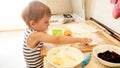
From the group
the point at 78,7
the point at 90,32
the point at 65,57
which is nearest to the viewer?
the point at 65,57

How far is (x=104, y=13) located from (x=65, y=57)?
697mm

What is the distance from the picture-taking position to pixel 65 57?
0.96m

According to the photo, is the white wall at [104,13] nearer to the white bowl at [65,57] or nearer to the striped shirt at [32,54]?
the white bowl at [65,57]

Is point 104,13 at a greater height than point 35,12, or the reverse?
point 35,12

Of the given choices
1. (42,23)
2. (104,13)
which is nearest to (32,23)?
(42,23)

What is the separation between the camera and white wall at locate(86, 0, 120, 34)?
132 centimetres

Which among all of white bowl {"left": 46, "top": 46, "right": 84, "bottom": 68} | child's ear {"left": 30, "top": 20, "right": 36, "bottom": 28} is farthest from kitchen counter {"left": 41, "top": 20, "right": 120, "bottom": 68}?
child's ear {"left": 30, "top": 20, "right": 36, "bottom": 28}

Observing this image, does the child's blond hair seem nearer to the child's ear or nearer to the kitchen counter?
the child's ear

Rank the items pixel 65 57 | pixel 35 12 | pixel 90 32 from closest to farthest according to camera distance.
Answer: pixel 65 57
pixel 35 12
pixel 90 32

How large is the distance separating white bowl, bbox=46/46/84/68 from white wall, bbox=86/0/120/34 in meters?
0.47

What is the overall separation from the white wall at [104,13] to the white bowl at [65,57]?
474 mm

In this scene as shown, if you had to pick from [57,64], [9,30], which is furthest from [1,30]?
[57,64]

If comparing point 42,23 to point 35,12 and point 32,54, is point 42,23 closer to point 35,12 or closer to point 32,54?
point 35,12

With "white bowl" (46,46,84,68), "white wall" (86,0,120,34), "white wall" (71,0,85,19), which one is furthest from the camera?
"white wall" (71,0,85,19)
